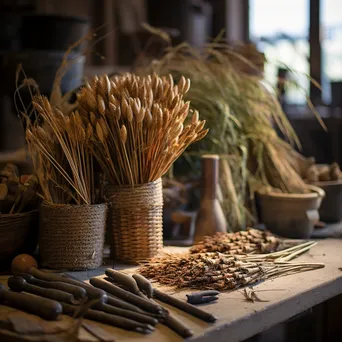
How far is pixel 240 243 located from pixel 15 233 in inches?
25.8

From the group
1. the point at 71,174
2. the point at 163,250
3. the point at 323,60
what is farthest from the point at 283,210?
the point at 323,60

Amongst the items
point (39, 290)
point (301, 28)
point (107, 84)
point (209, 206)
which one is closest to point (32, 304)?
point (39, 290)

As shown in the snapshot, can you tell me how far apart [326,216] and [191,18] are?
4.08 meters

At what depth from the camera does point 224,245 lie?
1974mm

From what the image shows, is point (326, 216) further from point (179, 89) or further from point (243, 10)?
point (243, 10)

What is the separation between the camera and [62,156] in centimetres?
188

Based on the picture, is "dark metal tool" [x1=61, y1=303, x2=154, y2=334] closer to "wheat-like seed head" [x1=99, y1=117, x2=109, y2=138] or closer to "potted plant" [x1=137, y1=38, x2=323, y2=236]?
"wheat-like seed head" [x1=99, y1=117, x2=109, y2=138]

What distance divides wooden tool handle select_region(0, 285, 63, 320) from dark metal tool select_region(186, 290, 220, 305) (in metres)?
0.31

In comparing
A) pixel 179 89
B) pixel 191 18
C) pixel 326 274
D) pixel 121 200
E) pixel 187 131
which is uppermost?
pixel 191 18

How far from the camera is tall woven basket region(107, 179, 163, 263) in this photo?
191cm

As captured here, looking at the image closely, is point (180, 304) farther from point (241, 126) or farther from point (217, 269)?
point (241, 126)

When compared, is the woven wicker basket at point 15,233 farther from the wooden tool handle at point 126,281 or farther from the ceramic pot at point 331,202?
the ceramic pot at point 331,202

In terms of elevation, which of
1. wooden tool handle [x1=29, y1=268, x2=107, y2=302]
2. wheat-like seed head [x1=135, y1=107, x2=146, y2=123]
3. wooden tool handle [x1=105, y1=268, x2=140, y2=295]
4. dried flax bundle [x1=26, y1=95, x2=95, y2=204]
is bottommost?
wooden tool handle [x1=105, y1=268, x2=140, y2=295]

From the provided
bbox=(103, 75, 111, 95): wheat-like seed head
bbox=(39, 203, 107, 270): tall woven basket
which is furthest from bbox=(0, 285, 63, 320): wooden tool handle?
bbox=(103, 75, 111, 95): wheat-like seed head
